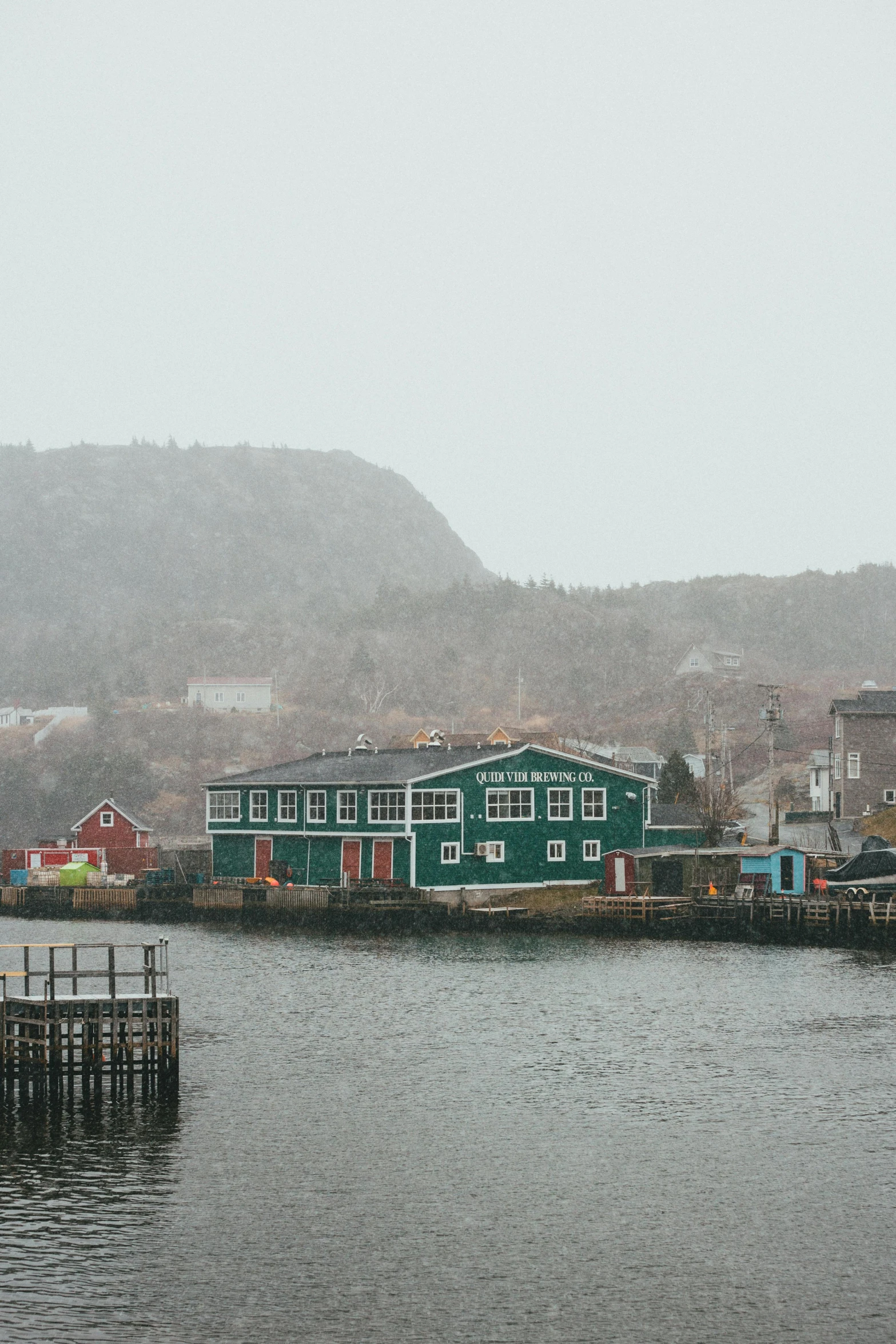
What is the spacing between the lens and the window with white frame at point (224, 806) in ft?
244

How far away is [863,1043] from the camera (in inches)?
1414

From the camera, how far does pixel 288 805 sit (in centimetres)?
7175

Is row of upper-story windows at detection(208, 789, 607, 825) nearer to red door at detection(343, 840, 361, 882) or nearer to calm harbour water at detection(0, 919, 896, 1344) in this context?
red door at detection(343, 840, 361, 882)

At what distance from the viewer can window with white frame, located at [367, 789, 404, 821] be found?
66.3 meters

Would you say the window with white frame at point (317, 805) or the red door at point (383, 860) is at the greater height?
the window with white frame at point (317, 805)

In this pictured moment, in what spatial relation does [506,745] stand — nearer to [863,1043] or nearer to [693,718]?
[863,1043]

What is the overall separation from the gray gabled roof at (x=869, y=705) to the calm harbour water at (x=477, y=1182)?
4418 cm

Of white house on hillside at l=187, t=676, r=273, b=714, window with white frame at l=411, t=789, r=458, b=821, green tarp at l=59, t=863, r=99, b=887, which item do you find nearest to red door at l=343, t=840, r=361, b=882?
window with white frame at l=411, t=789, r=458, b=821

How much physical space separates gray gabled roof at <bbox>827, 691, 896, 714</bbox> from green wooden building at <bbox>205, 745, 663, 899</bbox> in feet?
58.0

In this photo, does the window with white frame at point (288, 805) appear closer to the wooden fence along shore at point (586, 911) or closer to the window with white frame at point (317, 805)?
the window with white frame at point (317, 805)

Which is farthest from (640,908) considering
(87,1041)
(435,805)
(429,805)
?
(87,1041)

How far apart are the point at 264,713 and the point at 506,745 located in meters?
107

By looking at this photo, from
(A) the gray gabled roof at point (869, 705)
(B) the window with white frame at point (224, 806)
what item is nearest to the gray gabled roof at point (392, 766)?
(B) the window with white frame at point (224, 806)

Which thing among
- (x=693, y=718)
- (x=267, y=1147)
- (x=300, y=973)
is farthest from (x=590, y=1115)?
(x=693, y=718)
